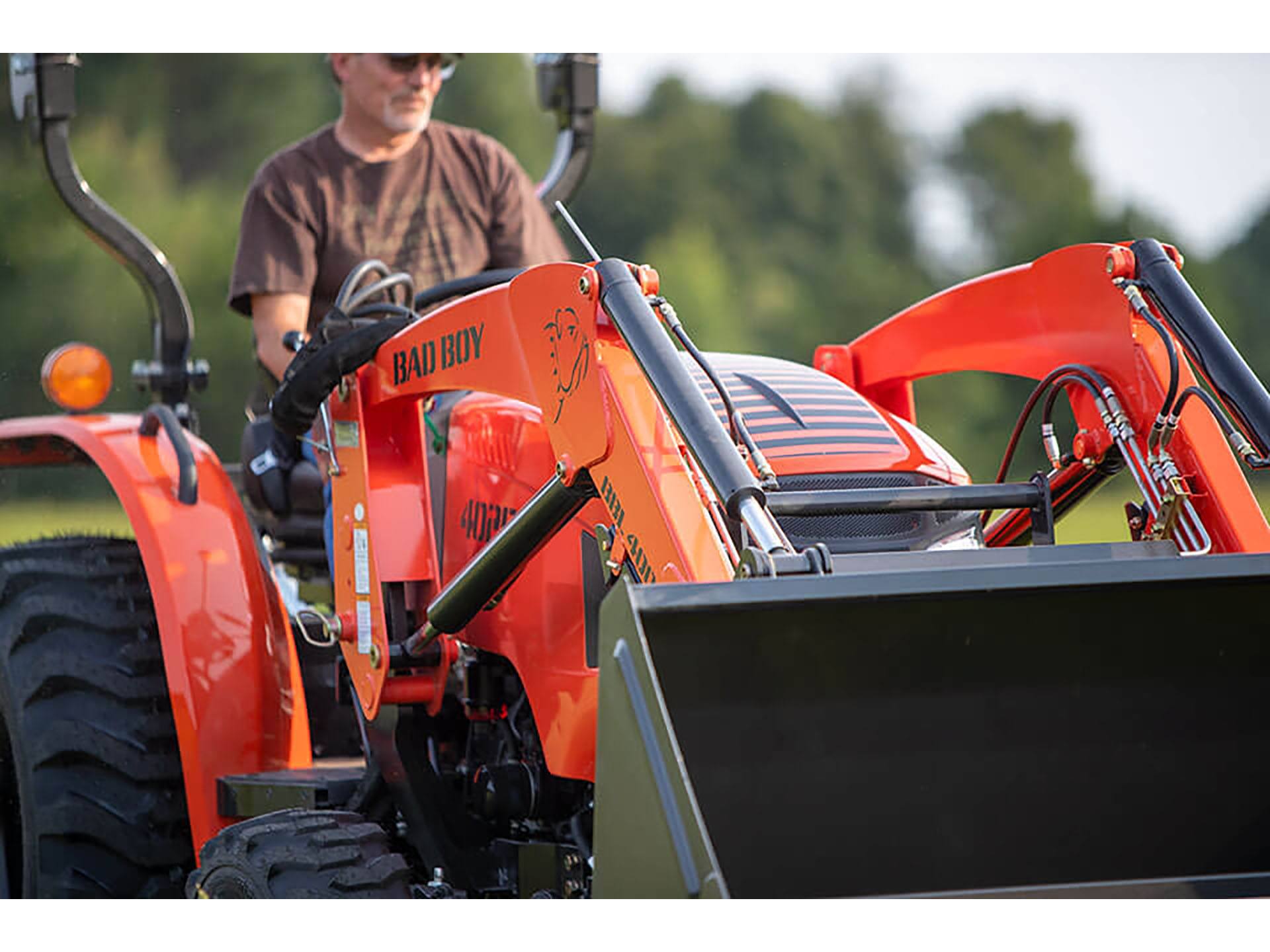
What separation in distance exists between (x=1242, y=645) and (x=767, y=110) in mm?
23557

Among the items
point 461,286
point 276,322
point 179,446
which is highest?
point 276,322

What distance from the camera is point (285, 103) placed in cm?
2131

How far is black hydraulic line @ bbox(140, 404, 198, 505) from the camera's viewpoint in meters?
3.57

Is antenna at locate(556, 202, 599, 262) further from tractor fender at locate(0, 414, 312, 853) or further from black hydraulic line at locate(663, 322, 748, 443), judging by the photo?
tractor fender at locate(0, 414, 312, 853)

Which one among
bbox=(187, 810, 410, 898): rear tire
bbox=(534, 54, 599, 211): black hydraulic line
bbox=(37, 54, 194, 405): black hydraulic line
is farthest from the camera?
bbox=(534, 54, 599, 211): black hydraulic line

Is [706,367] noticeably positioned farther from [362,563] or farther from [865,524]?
[362,563]

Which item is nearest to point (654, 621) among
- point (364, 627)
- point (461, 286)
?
point (364, 627)

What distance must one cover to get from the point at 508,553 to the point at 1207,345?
48.8 inches

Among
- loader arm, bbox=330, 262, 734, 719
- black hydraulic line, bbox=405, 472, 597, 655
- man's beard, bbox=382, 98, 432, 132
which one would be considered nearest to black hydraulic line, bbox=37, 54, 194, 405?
man's beard, bbox=382, 98, 432, 132

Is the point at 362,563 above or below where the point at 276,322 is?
below

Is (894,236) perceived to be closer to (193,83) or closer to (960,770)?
(193,83)

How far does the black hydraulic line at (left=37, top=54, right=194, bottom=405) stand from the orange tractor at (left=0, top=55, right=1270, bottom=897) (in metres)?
0.02

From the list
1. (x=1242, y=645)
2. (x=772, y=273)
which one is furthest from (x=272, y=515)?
(x=772, y=273)

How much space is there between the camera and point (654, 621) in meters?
2.21
